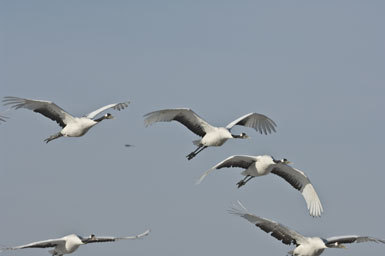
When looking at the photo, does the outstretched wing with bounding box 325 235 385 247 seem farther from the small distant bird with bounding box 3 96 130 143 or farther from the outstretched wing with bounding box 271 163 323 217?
the small distant bird with bounding box 3 96 130 143

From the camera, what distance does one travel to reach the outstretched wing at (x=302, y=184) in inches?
1848

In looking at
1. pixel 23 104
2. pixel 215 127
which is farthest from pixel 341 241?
pixel 23 104

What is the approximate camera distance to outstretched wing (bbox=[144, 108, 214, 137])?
46.3 meters

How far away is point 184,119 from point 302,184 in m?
6.56

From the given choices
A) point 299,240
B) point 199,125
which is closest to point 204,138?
point 199,125

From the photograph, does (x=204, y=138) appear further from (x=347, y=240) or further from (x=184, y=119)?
(x=347, y=240)

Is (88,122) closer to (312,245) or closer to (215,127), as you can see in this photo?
(215,127)

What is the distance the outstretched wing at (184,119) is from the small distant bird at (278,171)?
9.17ft

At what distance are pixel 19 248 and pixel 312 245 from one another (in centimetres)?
1238

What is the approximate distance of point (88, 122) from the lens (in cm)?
4800

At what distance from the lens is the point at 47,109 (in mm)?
48844

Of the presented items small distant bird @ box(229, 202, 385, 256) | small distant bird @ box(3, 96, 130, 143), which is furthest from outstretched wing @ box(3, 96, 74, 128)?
small distant bird @ box(229, 202, 385, 256)

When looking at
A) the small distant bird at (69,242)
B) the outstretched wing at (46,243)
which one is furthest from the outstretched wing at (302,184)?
the outstretched wing at (46,243)

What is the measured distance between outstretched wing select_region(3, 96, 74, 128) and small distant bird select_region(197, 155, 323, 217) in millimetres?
8803
